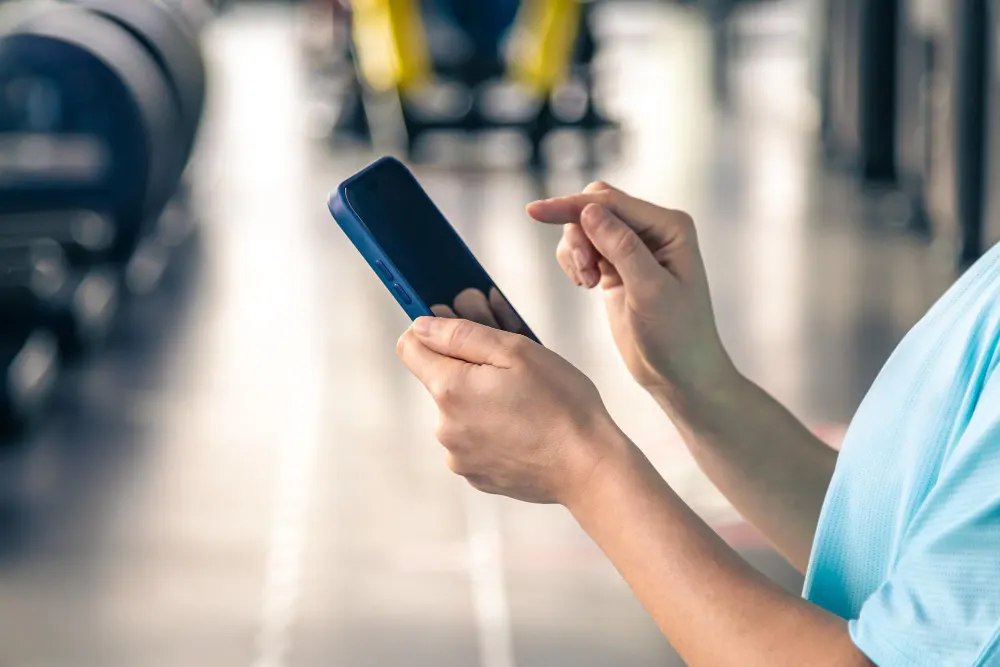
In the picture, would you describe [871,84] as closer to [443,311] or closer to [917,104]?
[917,104]

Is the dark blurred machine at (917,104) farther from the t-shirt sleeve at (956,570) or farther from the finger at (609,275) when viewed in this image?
the t-shirt sleeve at (956,570)

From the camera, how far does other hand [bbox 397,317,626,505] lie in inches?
36.3

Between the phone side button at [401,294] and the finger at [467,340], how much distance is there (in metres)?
0.09

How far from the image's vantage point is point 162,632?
8.79ft

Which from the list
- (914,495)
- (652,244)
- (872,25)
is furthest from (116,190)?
(914,495)

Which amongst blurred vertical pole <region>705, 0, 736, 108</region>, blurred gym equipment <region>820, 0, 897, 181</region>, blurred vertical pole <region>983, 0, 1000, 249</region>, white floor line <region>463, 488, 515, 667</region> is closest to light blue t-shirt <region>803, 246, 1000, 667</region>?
white floor line <region>463, 488, 515, 667</region>

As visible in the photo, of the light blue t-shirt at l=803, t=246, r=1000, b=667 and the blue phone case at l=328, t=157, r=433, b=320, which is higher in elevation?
the blue phone case at l=328, t=157, r=433, b=320

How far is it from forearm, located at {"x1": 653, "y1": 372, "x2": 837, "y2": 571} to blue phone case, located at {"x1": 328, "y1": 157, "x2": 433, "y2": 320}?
0.25m

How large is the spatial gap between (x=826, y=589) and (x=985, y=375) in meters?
0.23

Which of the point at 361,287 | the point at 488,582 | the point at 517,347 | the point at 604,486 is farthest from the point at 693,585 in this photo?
the point at 361,287

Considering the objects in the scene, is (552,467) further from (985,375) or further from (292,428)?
(292,428)

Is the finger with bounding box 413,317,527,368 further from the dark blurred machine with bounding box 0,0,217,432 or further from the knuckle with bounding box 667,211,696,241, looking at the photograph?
the dark blurred machine with bounding box 0,0,217,432

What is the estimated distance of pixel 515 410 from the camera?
36.4 inches

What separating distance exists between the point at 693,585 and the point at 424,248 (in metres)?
0.42
